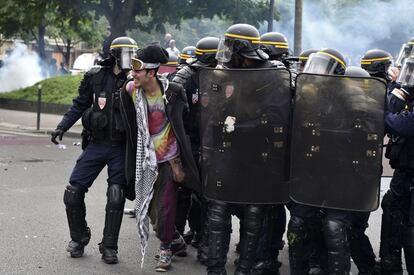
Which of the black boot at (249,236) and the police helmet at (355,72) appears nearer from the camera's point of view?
the police helmet at (355,72)

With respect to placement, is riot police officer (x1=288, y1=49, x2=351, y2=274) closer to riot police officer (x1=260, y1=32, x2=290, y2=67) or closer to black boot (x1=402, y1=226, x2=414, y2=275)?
black boot (x1=402, y1=226, x2=414, y2=275)

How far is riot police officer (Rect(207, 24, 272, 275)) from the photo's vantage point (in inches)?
205

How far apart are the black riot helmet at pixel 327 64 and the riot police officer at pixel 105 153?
169cm

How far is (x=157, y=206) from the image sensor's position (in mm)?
5953

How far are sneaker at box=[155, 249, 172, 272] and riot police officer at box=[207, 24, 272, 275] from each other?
31.9 inches

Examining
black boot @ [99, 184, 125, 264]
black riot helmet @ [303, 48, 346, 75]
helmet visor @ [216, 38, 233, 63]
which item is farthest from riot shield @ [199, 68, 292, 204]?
black boot @ [99, 184, 125, 264]

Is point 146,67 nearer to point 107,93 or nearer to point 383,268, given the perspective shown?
point 107,93

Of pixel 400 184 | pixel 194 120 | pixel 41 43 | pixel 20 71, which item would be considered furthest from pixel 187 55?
pixel 41 43

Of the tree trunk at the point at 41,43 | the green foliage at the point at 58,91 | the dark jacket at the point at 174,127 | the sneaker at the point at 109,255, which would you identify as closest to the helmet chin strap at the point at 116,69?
the dark jacket at the point at 174,127

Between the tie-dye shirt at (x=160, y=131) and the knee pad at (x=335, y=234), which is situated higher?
the tie-dye shirt at (x=160, y=131)

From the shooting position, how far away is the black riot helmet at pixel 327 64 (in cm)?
496

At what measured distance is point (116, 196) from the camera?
6035 mm

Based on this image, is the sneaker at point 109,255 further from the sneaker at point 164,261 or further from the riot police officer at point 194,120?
the riot police officer at point 194,120

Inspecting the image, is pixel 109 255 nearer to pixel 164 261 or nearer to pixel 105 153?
pixel 164 261
